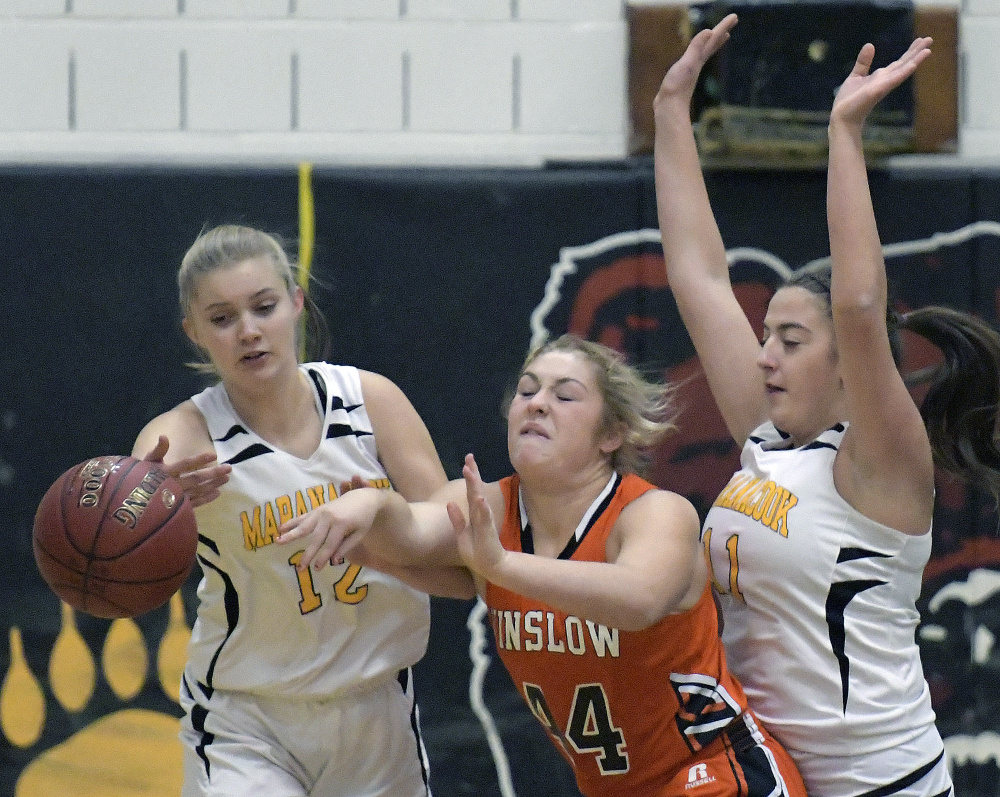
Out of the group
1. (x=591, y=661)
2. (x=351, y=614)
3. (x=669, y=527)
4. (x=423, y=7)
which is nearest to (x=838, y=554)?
(x=669, y=527)

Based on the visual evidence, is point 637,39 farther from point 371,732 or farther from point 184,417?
point 371,732

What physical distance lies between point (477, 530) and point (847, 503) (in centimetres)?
81

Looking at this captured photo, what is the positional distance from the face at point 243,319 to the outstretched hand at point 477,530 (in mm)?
829

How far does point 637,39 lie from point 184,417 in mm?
2140

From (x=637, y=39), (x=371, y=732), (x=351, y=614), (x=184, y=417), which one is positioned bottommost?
(x=371, y=732)

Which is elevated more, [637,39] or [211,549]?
[637,39]

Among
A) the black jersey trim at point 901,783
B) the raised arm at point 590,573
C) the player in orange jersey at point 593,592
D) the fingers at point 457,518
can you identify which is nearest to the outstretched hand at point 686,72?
the player in orange jersey at point 593,592

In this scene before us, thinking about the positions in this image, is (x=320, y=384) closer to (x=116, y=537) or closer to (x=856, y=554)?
(x=116, y=537)

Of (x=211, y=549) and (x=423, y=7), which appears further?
(x=423, y=7)

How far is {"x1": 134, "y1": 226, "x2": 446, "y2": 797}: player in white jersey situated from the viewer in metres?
3.15

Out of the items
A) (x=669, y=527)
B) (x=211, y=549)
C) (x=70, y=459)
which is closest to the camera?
(x=669, y=527)

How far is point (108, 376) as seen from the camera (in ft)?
14.5

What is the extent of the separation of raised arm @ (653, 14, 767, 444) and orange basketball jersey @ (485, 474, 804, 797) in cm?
65

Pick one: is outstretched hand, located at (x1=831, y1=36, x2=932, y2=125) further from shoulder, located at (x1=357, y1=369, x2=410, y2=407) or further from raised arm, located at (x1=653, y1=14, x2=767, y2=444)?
shoulder, located at (x1=357, y1=369, x2=410, y2=407)
